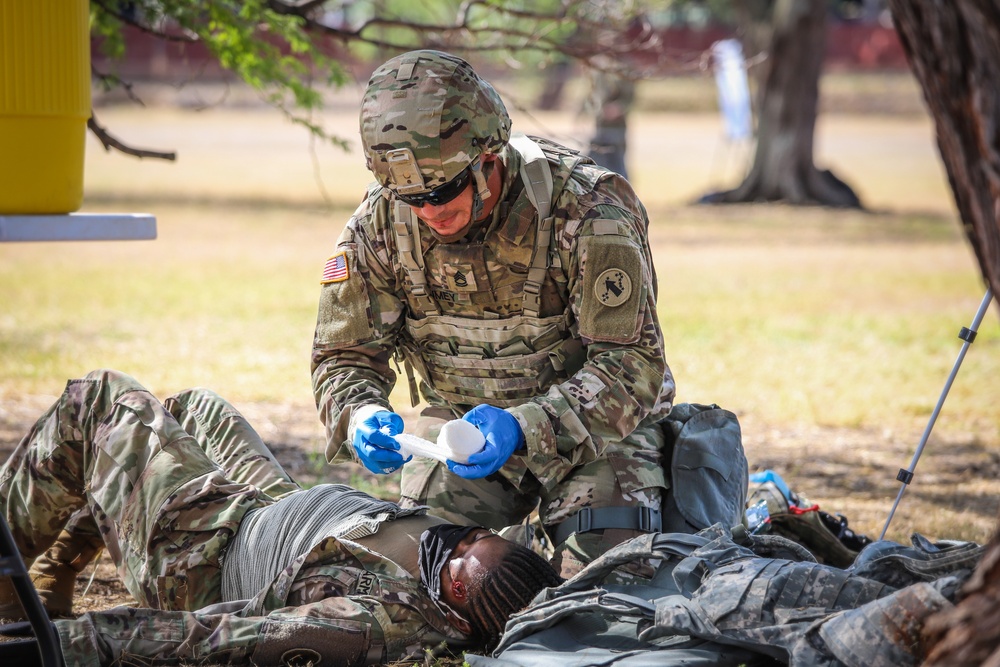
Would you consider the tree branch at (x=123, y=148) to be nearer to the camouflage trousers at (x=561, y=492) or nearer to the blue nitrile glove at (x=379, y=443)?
the camouflage trousers at (x=561, y=492)

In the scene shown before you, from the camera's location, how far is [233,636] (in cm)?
293

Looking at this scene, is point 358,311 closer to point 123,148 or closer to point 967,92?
point 123,148

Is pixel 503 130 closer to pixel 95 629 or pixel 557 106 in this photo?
pixel 95 629

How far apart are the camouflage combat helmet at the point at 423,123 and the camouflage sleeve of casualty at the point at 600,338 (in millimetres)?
375

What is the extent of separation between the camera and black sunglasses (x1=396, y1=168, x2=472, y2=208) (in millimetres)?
3469

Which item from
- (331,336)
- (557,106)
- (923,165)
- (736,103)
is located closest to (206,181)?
(736,103)

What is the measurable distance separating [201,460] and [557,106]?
3625cm

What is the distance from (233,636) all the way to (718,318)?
7478 mm

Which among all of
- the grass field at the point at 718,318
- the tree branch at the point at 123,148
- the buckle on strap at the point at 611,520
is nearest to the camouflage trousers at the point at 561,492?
the buckle on strap at the point at 611,520

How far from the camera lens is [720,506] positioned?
3766 millimetres

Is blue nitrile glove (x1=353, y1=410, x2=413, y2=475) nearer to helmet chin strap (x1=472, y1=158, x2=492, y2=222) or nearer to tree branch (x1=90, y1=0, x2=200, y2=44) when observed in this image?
helmet chin strap (x1=472, y1=158, x2=492, y2=222)

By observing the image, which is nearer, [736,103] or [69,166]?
[69,166]

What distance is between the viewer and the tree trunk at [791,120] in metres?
17.7

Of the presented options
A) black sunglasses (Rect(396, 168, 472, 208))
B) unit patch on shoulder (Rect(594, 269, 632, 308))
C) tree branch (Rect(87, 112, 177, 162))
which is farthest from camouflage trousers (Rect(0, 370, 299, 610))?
tree branch (Rect(87, 112, 177, 162))
